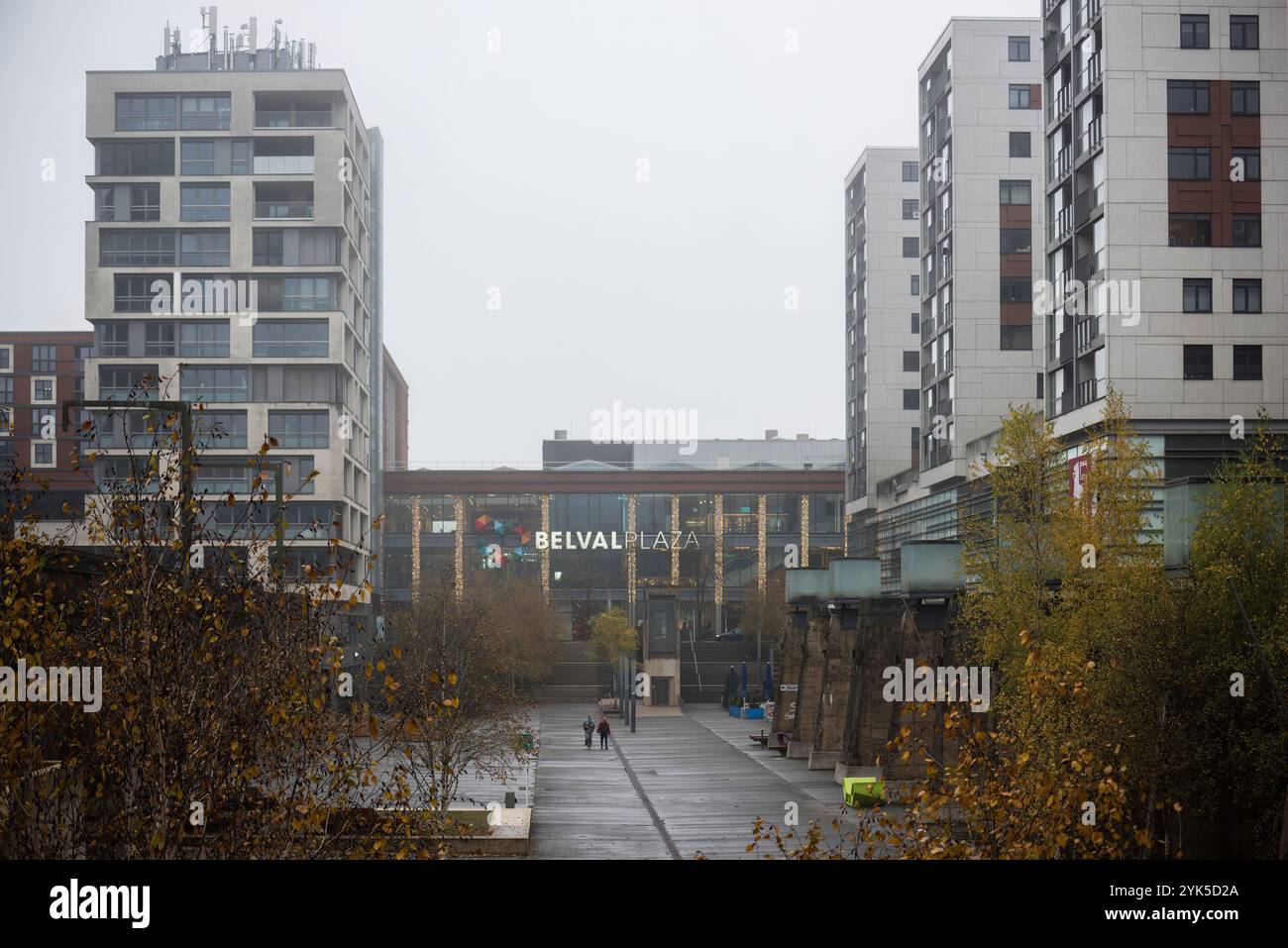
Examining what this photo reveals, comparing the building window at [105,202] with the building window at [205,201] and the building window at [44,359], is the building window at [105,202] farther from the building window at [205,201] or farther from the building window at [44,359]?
the building window at [44,359]

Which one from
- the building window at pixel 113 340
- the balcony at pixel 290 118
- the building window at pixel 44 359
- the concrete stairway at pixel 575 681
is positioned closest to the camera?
the building window at pixel 113 340

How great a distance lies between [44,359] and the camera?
121 meters

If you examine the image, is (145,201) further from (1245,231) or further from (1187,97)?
(1245,231)

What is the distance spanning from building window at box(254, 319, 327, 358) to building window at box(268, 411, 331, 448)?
348cm

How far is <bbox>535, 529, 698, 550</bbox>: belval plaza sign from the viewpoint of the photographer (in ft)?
386

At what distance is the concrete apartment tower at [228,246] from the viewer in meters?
81.6

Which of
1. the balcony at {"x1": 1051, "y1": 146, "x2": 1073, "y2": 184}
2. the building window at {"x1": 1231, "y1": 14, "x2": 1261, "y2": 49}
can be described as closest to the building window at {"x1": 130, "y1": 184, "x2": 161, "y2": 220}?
the balcony at {"x1": 1051, "y1": 146, "x2": 1073, "y2": 184}

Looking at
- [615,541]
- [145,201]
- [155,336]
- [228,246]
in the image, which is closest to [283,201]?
[228,246]

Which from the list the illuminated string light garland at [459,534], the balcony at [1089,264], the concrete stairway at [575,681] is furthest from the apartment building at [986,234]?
the illuminated string light garland at [459,534]

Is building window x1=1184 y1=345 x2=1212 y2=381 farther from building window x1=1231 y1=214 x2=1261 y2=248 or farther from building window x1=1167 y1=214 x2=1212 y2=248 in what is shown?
building window x1=1231 y1=214 x2=1261 y2=248

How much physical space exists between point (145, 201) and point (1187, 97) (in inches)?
2317

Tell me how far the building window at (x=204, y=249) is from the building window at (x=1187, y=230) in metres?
54.7

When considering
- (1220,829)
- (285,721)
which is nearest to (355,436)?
(1220,829)

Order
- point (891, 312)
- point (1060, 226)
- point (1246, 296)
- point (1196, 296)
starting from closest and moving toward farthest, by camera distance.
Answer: point (1196, 296) < point (1246, 296) < point (1060, 226) < point (891, 312)
